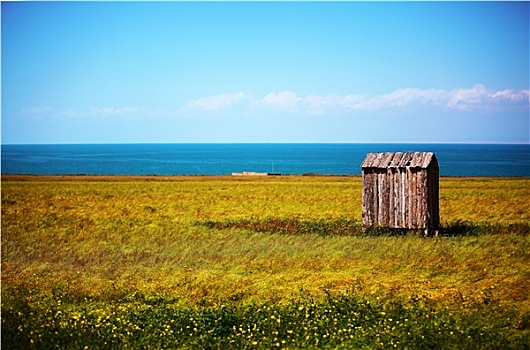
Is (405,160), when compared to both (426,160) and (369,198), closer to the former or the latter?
(426,160)

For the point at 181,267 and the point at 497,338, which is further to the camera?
the point at 181,267

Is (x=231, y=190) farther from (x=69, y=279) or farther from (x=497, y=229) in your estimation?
(x=69, y=279)

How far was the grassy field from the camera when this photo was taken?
14711mm

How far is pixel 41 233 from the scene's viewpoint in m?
31.4

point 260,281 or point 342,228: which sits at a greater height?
point 342,228

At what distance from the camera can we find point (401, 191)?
99.4 feet

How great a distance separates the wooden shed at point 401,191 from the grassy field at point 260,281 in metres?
0.81

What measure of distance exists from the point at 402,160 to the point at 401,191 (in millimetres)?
1472

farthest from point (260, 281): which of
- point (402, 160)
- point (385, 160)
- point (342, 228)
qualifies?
point (385, 160)

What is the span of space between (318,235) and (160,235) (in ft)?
24.0

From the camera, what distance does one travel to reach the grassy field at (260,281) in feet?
48.3

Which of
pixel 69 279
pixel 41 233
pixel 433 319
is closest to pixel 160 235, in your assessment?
pixel 41 233

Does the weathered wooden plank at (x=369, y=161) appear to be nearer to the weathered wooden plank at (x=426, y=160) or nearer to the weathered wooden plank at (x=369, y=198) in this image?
the weathered wooden plank at (x=369, y=198)

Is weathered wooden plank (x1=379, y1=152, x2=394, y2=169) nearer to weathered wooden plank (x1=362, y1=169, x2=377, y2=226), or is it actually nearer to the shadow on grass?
weathered wooden plank (x1=362, y1=169, x2=377, y2=226)
